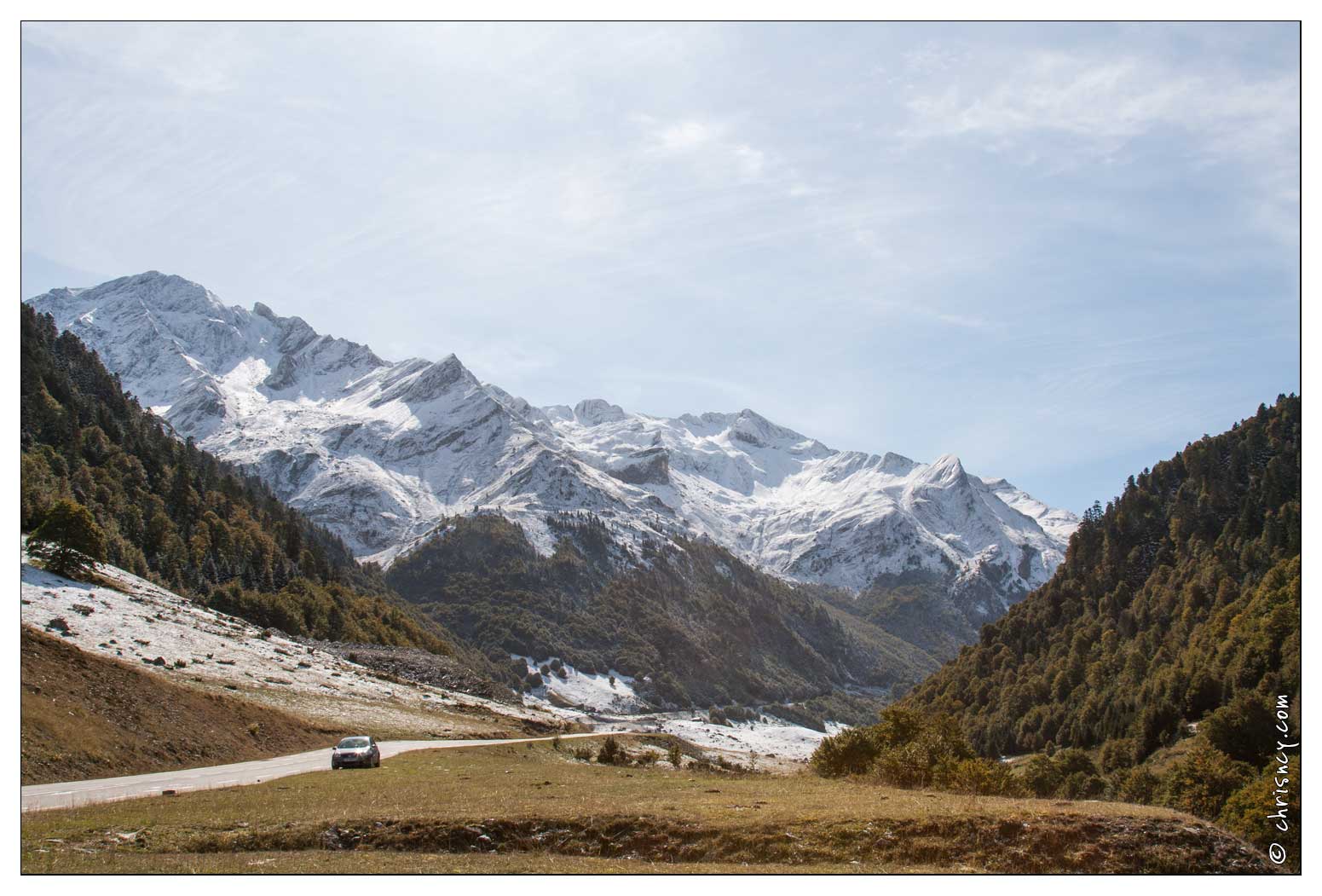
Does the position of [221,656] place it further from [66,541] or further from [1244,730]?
[1244,730]

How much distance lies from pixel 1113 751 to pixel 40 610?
14650 centimetres

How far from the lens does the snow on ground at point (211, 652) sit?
8350 cm

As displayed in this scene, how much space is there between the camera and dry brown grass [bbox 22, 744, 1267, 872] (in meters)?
27.6

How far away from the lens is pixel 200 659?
91188 millimetres

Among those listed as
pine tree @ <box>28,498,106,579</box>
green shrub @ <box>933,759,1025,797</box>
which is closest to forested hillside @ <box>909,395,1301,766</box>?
green shrub @ <box>933,759,1025,797</box>

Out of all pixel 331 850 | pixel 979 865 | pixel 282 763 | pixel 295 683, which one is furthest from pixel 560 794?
pixel 295 683

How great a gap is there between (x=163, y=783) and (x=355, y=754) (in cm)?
1202

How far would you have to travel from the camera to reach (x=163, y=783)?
136ft

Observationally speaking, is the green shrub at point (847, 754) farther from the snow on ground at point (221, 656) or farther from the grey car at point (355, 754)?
the snow on ground at point (221, 656)

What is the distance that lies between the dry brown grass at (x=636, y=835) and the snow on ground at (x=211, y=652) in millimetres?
51635

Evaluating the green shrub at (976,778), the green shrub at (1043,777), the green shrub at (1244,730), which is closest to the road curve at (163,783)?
the green shrub at (976,778)

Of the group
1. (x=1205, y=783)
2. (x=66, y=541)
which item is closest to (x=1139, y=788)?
(x=1205, y=783)

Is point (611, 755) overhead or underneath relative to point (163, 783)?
underneath

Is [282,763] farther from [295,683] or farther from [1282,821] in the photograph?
[1282,821]
